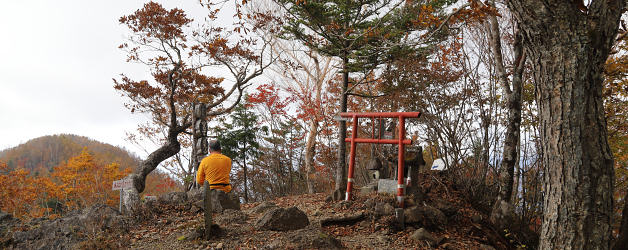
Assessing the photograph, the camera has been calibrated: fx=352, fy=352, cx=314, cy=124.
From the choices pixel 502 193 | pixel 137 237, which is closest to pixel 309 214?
pixel 137 237

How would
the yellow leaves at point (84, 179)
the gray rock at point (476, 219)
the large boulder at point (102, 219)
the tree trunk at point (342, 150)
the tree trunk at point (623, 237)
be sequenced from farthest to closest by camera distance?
the yellow leaves at point (84, 179), the tree trunk at point (342, 150), the gray rock at point (476, 219), the large boulder at point (102, 219), the tree trunk at point (623, 237)

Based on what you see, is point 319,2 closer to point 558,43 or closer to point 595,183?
point 558,43

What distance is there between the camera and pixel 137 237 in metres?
6.19

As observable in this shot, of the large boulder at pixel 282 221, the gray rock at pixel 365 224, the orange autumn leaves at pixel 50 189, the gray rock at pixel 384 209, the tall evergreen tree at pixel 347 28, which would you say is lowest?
the orange autumn leaves at pixel 50 189

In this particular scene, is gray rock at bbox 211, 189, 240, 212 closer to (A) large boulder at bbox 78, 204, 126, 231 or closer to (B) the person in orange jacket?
(B) the person in orange jacket

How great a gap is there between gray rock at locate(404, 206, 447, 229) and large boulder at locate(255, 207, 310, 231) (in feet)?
6.39

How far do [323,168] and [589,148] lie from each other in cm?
1283

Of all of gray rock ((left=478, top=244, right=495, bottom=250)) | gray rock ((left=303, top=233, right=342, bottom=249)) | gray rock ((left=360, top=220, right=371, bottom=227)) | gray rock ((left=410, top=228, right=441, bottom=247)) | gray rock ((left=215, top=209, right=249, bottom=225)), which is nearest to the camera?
gray rock ((left=303, top=233, right=342, bottom=249))

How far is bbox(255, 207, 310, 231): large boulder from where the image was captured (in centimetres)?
575

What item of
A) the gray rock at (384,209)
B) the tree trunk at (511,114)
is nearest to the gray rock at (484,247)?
the tree trunk at (511,114)

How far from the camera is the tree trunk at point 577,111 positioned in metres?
3.08

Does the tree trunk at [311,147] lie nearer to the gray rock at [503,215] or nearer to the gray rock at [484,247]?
the gray rock at [503,215]

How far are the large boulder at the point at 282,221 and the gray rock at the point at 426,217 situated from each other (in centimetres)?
195

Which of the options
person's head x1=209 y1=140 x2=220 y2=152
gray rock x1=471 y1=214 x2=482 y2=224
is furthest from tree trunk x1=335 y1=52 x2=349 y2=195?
person's head x1=209 y1=140 x2=220 y2=152
